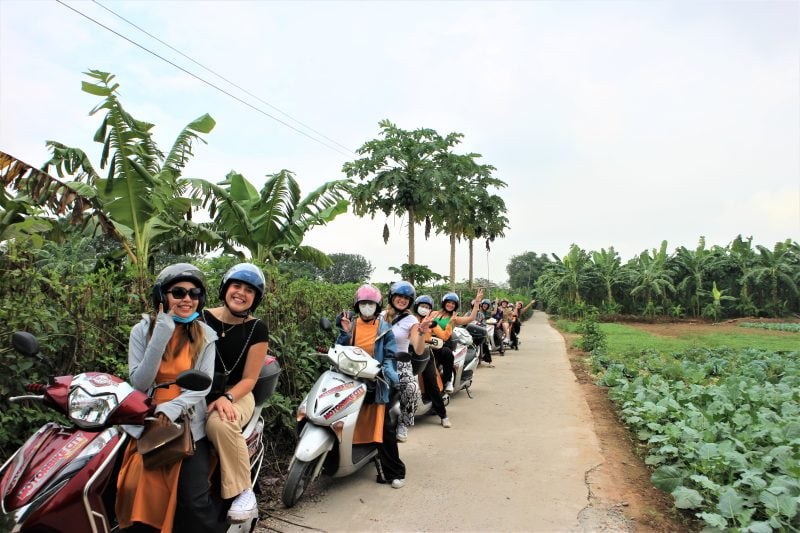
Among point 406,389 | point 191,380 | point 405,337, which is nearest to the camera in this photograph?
point 191,380

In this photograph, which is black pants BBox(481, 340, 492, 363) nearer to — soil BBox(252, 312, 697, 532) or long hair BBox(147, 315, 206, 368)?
soil BBox(252, 312, 697, 532)

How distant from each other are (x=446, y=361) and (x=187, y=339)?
5.04 m

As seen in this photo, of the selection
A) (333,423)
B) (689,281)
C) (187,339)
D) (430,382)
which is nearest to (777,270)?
(689,281)

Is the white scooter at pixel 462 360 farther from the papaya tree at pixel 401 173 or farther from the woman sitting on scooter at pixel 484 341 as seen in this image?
the papaya tree at pixel 401 173

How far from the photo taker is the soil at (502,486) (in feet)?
12.0

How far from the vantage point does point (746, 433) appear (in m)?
4.41

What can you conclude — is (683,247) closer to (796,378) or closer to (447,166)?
(447,166)

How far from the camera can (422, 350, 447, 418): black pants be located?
645 cm

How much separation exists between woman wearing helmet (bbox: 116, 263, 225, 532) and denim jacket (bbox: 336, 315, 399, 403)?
74.4 inches

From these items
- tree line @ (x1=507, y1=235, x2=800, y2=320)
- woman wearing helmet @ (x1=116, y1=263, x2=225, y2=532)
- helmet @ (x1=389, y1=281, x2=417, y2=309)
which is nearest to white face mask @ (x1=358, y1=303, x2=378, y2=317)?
helmet @ (x1=389, y1=281, x2=417, y2=309)

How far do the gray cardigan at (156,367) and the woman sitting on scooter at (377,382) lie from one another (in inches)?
76.3

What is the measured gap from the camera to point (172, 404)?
2.48 meters

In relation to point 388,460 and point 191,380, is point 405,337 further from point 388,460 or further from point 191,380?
point 191,380

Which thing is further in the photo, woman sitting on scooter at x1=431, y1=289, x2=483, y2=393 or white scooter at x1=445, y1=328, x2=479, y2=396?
white scooter at x1=445, y1=328, x2=479, y2=396
